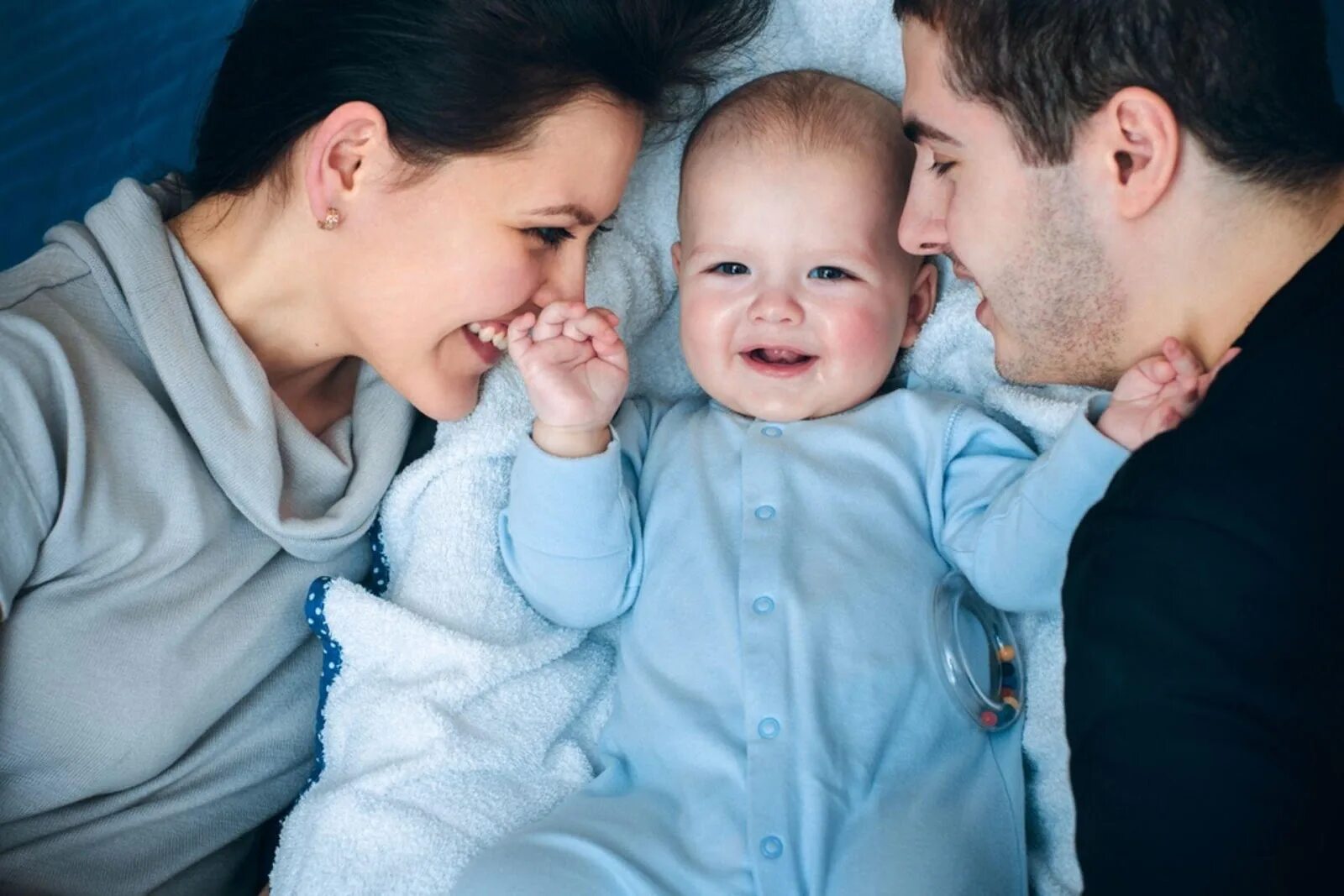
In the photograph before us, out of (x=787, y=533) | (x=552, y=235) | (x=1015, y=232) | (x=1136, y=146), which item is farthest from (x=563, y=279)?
(x=1136, y=146)

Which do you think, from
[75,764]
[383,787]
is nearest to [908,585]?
[383,787]

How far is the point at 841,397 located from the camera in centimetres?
157

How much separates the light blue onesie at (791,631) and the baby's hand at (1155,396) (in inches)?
1.0

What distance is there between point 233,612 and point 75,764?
0.73ft

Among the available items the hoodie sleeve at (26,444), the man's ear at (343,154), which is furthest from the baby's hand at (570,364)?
the hoodie sleeve at (26,444)

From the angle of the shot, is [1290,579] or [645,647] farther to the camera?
[645,647]

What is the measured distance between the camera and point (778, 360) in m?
1.57

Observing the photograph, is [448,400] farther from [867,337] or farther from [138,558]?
[867,337]

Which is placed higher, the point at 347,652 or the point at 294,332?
the point at 294,332

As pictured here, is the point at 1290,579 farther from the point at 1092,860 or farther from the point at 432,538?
the point at 432,538

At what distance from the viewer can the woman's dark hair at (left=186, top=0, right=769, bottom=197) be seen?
1.30 meters

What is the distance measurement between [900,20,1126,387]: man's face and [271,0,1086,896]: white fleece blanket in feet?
0.41

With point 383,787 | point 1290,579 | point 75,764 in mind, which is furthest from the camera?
point 383,787

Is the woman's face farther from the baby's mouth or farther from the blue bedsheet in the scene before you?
the blue bedsheet
